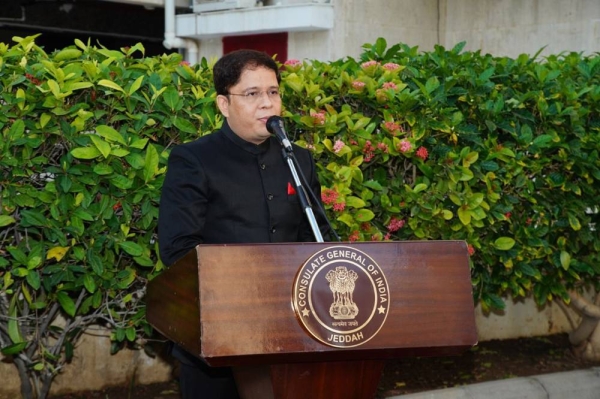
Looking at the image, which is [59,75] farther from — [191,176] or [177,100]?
[191,176]

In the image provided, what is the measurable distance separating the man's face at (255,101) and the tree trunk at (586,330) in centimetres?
440

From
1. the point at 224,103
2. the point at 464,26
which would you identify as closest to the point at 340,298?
the point at 224,103

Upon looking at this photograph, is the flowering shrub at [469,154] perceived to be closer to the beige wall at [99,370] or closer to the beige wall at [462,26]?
the beige wall at [99,370]

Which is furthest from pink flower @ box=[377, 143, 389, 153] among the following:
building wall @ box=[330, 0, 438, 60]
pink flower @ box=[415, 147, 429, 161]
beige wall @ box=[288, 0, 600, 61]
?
building wall @ box=[330, 0, 438, 60]

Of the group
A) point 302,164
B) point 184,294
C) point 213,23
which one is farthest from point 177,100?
point 213,23

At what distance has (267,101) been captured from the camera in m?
3.85

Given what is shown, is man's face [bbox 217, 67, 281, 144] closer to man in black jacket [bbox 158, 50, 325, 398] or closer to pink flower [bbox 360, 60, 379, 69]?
man in black jacket [bbox 158, 50, 325, 398]

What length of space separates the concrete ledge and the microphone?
311cm

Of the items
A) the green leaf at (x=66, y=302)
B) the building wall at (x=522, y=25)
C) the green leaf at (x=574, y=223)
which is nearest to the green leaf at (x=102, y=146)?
the green leaf at (x=66, y=302)

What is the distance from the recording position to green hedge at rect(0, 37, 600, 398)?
5.27 m

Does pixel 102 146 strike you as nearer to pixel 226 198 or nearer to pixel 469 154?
pixel 226 198

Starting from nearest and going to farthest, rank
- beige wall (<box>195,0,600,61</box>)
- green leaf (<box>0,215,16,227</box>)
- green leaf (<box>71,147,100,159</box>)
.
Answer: green leaf (<box>71,147,100,159</box>), green leaf (<box>0,215,16,227</box>), beige wall (<box>195,0,600,61</box>)

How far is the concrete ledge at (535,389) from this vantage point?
6629 millimetres

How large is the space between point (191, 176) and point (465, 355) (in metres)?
4.35
